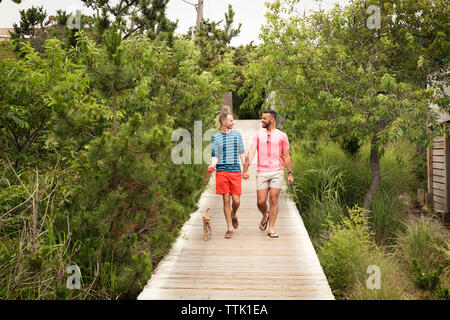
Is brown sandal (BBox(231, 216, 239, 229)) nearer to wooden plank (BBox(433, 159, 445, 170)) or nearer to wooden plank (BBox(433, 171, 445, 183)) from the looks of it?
wooden plank (BBox(433, 171, 445, 183))

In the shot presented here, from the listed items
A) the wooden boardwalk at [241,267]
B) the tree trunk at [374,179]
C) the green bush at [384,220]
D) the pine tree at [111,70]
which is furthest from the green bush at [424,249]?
the pine tree at [111,70]

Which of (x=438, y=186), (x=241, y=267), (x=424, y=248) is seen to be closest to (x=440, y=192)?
→ (x=438, y=186)

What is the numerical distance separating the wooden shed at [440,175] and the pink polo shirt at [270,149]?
6.48 m

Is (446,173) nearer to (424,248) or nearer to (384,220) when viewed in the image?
(384,220)

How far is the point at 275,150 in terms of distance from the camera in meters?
6.06

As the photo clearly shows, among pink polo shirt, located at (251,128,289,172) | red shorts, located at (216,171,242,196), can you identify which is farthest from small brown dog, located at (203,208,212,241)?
pink polo shirt, located at (251,128,289,172)

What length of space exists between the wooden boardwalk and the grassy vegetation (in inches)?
22.9

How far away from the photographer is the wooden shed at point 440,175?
1102cm

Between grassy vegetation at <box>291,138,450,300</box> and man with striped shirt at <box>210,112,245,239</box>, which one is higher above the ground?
man with striped shirt at <box>210,112,245,239</box>

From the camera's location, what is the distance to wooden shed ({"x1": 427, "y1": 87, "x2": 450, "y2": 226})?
11.0 m

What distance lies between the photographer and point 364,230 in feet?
24.4

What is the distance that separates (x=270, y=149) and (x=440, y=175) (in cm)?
777

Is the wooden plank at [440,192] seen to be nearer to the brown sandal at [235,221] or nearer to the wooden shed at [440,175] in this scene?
the wooden shed at [440,175]
